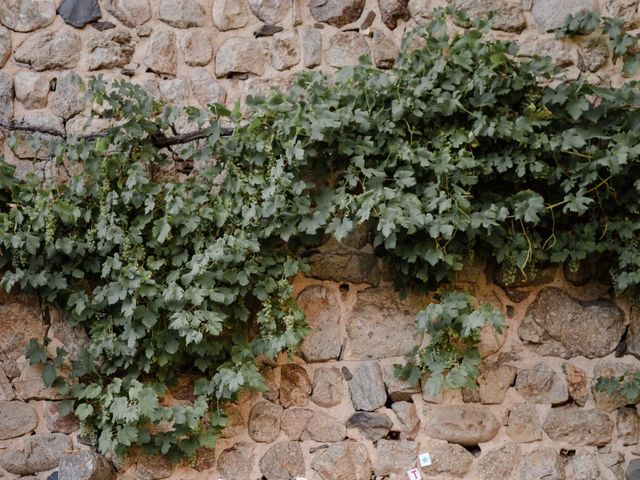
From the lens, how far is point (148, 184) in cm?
287

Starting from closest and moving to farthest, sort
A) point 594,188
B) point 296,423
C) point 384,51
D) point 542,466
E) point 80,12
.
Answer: point 594,188, point 542,466, point 296,423, point 384,51, point 80,12

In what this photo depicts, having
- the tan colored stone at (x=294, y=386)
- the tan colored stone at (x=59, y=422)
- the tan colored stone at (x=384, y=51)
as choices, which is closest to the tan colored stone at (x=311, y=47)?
the tan colored stone at (x=384, y=51)

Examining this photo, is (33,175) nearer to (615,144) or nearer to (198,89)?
(198,89)

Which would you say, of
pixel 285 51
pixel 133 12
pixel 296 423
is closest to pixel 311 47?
pixel 285 51

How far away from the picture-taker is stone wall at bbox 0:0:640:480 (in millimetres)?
2859

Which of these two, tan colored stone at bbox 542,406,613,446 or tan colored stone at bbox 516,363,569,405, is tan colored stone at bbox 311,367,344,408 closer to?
tan colored stone at bbox 516,363,569,405

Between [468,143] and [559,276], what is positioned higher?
[468,143]

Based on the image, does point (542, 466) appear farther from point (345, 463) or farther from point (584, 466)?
point (345, 463)

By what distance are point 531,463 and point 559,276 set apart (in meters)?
0.74

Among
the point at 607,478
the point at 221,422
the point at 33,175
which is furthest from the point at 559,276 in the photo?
the point at 33,175

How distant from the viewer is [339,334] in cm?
297

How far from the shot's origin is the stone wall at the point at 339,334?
9.38ft

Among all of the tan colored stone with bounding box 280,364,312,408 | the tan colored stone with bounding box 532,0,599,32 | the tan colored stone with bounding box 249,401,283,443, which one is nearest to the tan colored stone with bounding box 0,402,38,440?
the tan colored stone with bounding box 249,401,283,443

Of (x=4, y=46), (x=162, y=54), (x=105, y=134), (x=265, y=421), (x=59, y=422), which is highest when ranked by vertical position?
(x=162, y=54)
